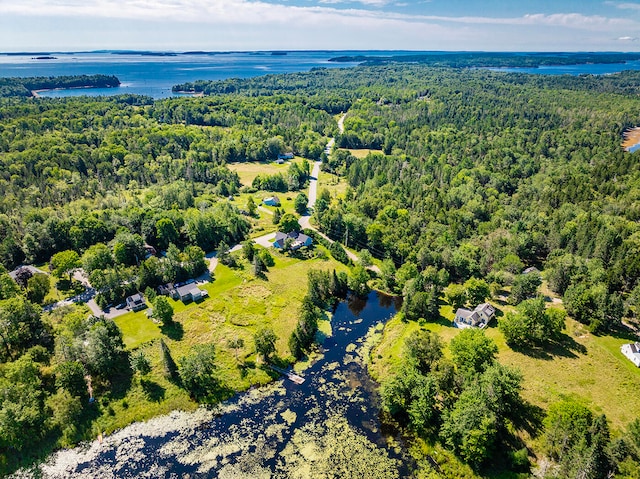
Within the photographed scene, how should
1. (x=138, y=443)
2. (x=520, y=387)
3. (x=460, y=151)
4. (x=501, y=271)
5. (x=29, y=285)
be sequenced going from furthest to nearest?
(x=460, y=151) < (x=501, y=271) < (x=29, y=285) < (x=520, y=387) < (x=138, y=443)

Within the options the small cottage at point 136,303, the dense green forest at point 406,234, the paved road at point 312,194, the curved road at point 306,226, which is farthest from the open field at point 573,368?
the paved road at point 312,194

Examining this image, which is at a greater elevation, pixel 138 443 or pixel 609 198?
pixel 609 198

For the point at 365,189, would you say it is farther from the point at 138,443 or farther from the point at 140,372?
the point at 138,443

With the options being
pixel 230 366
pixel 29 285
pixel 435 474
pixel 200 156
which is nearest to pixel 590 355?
pixel 435 474

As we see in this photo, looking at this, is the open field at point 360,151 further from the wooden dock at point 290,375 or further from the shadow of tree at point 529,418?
the shadow of tree at point 529,418

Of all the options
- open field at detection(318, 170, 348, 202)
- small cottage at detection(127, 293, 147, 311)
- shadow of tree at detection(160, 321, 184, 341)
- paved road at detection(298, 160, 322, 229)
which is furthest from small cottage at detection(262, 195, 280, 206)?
shadow of tree at detection(160, 321, 184, 341)

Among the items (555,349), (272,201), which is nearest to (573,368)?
(555,349)
